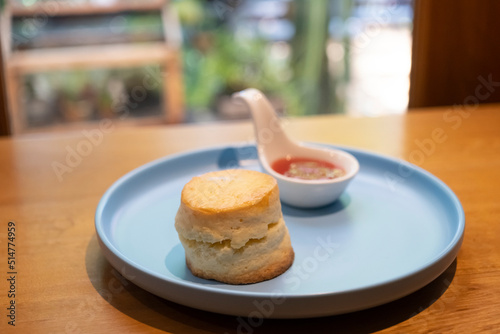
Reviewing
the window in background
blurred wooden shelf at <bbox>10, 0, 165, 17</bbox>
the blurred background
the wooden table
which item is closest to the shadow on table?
the wooden table

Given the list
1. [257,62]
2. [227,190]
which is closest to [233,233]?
[227,190]

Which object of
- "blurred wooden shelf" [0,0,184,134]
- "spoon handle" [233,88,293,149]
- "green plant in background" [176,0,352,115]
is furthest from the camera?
"green plant in background" [176,0,352,115]

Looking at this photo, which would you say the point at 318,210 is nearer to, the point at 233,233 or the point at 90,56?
the point at 233,233

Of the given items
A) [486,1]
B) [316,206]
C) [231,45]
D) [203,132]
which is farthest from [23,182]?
[231,45]

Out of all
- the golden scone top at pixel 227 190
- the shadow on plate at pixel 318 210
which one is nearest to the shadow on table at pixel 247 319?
the golden scone top at pixel 227 190

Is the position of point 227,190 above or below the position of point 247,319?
above

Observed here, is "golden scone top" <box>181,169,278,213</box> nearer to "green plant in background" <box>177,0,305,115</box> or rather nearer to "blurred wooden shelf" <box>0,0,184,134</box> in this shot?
"blurred wooden shelf" <box>0,0,184,134</box>

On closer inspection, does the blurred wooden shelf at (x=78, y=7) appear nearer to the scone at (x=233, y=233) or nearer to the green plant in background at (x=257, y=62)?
the green plant in background at (x=257, y=62)
